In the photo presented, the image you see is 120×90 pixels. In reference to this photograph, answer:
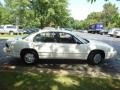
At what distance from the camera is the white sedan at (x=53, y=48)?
13297 mm

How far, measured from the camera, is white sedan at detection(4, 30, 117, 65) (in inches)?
523

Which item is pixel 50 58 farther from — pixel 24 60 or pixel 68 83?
pixel 68 83

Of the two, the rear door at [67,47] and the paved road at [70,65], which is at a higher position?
the rear door at [67,47]

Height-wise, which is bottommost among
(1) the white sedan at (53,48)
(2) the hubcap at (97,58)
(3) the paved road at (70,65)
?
(3) the paved road at (70,65)

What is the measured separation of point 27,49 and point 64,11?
45.3 metres

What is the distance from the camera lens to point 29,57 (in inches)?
523

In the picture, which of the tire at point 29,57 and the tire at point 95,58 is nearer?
the tire at point 29,57

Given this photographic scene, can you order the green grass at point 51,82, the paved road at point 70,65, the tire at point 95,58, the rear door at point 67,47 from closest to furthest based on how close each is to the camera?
the green grass at point 51,82 < the paved road at point 70,65 < the rear door at point 67,47 < the tire at point 95,58

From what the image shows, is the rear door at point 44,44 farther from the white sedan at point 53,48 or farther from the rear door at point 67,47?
the rear door at point 67,47

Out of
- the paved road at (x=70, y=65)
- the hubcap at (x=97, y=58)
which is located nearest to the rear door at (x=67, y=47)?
the paved road at (x=70, y=65)

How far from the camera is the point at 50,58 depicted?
13617mm

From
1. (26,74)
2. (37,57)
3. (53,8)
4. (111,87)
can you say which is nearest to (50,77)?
(26,74)

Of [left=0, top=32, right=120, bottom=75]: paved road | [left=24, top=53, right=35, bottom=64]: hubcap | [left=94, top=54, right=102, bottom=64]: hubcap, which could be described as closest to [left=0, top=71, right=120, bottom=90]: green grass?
[left=0, top=32, right=120, bottom=75]: paved road

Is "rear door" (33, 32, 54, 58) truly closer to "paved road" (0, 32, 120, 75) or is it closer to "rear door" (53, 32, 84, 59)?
"rear door" (53, 32, 84, 59)
